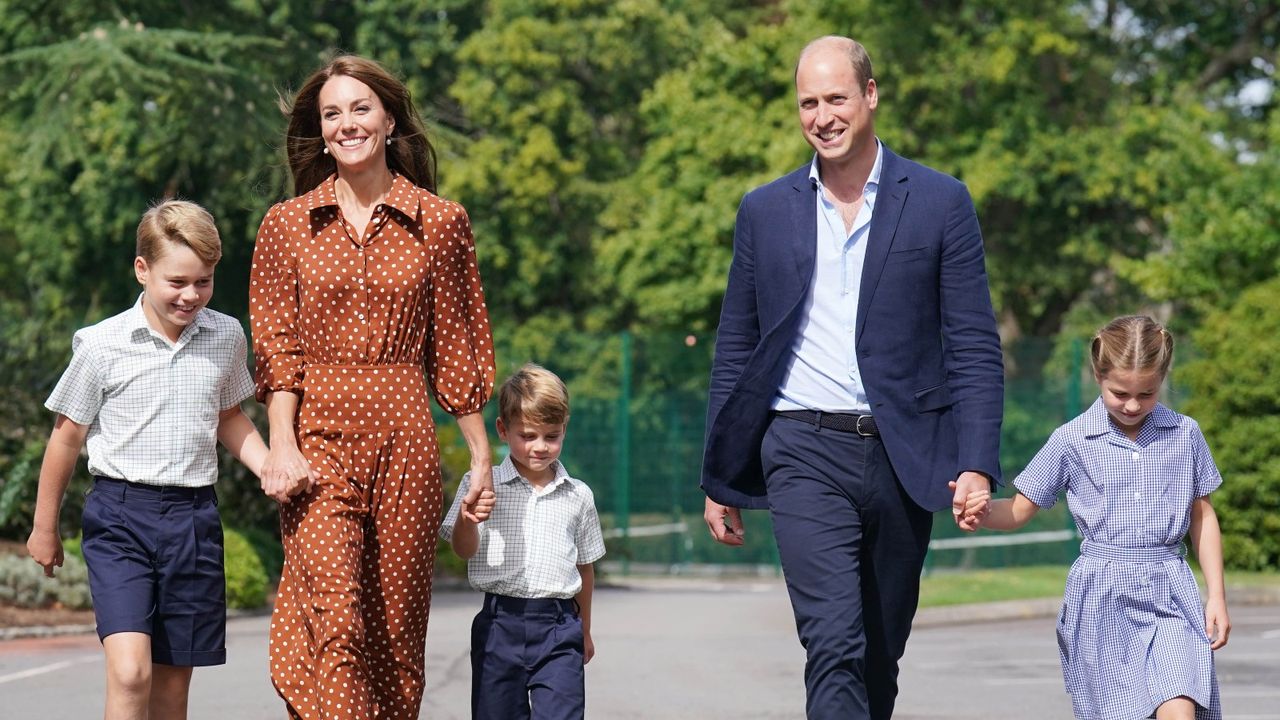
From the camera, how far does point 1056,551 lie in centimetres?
2152

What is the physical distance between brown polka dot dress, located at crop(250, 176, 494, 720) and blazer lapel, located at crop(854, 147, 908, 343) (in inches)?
42.6

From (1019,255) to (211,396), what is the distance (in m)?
26.6

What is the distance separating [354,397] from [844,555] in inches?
54.3

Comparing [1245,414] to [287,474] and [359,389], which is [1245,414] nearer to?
[359,389]

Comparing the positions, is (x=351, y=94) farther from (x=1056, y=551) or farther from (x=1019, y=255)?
(x=1019, y=255)

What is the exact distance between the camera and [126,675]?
17.4ft

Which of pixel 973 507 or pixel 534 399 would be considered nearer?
pixel 973 507

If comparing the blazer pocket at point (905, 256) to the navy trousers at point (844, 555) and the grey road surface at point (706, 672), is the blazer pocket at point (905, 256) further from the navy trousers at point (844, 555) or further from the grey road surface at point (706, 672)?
the grey road surface at point (706, 672)

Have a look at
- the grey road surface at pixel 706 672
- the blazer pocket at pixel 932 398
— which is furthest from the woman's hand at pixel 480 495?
the grey road surface at pixel 706 672

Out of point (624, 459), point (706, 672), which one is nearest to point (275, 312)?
point (706, 672)

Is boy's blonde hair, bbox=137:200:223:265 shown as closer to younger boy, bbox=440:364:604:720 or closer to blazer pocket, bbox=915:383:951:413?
younger boy, bbox=440:364:604:720

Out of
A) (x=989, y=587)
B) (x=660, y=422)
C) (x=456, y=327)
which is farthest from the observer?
(x=660, y=422)

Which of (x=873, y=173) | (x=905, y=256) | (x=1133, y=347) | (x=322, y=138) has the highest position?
(x=322, y=138)

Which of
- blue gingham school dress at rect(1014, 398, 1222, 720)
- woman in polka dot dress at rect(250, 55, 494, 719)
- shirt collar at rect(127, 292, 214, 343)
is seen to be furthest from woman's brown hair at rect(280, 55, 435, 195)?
blue gingham school dress at rect(1014, 398, 1222, 720)
